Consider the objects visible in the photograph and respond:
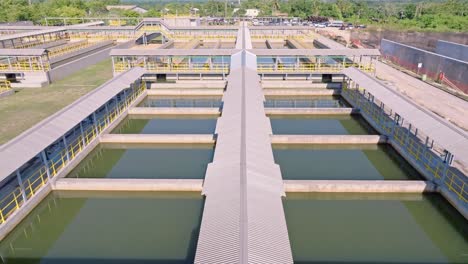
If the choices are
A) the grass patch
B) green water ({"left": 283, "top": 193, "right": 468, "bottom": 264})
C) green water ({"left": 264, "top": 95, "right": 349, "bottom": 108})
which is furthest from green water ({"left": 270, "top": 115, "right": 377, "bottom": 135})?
the grass patch

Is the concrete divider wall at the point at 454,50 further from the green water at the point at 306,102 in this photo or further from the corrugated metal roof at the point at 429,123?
the corrugated metal roof at the point at 429,123

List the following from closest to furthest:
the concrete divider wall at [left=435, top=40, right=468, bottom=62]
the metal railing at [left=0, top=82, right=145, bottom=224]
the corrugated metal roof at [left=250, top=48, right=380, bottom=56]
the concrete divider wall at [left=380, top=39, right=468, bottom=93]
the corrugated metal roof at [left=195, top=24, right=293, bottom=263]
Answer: the corrugated metal roof at [left=195, top=24, right=293, bottom=263] < the metal railing at [left=0, top=82, right=145, bottom=224] < the concrete divider wall at [left=380, top=39, right=468, bottom=93] < the corrugated metal roof at [left=250, top=48, right=380, bottom=56] < the concrete divider wall at [left=435, top=40, right=468, bottom=62]

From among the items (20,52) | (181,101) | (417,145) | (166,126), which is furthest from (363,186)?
(20,52)

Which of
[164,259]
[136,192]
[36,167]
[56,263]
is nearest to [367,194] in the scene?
[164,259]

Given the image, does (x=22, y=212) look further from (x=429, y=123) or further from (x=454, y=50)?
(x=454, y=50)

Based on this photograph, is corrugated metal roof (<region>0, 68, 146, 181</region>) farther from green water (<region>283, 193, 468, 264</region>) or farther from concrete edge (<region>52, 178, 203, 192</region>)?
green water (<region>283, 193, 468, 264</region>)
